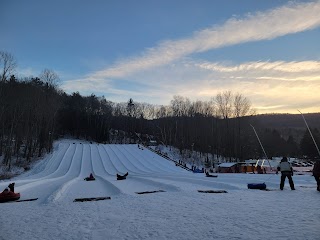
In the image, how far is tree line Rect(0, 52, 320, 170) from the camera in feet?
166

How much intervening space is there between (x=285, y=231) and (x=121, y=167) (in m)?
41.3

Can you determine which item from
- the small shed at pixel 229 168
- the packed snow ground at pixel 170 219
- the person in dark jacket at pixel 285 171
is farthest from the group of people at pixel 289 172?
the small shed at pixel 229 168

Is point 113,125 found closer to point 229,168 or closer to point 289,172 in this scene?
point 229,168

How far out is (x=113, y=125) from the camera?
364 ft

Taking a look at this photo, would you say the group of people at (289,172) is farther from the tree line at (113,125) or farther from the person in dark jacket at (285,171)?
the tree line at (113,125)

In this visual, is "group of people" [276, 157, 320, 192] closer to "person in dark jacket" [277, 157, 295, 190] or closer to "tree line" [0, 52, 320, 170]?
"person in dark jacket" [277, 157, 295, 190]

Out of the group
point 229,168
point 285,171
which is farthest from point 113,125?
point 285,171

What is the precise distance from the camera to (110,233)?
7.06 metres

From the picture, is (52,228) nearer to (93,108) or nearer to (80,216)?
(80,216)

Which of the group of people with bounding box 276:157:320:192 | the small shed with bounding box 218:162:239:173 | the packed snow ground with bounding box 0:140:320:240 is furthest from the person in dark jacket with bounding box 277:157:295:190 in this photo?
the small shed with bounding box 218:162:239:173

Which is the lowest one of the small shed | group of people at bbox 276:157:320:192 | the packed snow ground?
the small shed

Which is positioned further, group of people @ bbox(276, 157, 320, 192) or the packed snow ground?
group of people @ bbox(276, 157, 320, 192)

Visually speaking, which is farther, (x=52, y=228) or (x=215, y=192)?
(x=215, y=192)

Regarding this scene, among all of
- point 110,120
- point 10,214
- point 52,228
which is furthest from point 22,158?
point 110,120
